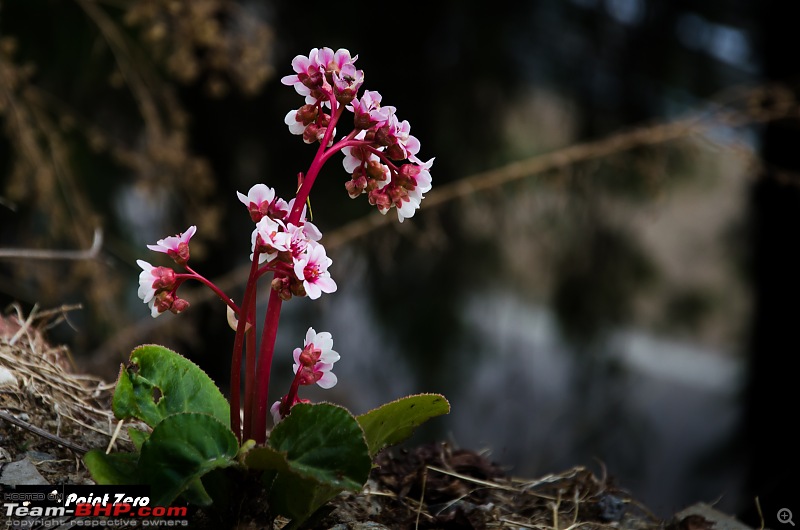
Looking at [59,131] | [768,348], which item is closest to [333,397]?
[59,131]

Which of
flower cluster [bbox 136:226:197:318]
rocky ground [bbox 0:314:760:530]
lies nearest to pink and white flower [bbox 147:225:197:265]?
flower cluster [bbox 136:226:197:318]

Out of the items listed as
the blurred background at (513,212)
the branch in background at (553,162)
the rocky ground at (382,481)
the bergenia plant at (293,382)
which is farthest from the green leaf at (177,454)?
the blurred background at (513,212)

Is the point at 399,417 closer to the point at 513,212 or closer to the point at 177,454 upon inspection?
the point at 177,454

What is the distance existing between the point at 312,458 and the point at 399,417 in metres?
0.15

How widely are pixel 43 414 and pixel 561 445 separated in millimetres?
2773

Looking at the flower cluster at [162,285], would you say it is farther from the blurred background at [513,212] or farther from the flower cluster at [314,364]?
the blurred background at [513,212]

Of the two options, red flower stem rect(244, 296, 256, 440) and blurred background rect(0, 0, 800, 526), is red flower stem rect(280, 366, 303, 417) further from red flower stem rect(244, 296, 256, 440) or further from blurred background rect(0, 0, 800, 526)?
blurred background rect(0, 0, 800, 526)

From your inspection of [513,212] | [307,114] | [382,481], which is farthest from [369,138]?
[513,212]

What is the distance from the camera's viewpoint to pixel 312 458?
102 cm

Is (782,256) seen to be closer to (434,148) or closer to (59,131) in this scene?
(434,148)

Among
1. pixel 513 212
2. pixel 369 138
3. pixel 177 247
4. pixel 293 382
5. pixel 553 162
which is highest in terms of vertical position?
pixel 513 212

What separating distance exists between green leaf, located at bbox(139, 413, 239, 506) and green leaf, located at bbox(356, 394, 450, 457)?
21cm

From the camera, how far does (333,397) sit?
146 inches

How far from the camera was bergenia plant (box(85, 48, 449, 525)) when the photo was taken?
1000 mm
